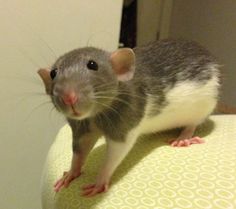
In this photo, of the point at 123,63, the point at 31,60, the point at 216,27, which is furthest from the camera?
the point at 216,27

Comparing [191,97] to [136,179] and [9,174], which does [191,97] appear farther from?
[9,174]

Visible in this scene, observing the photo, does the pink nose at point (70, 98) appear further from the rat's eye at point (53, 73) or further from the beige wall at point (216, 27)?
the beige wall at point (216, 27)

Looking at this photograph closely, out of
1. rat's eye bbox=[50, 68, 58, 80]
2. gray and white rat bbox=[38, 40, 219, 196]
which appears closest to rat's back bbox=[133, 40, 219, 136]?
gray and white rat bbox=[38, 40, 219, 196]

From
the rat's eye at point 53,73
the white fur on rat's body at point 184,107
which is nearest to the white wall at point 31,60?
the white fur on rat's body at point 184,107

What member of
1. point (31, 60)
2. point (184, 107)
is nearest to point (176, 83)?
point (184, 107)

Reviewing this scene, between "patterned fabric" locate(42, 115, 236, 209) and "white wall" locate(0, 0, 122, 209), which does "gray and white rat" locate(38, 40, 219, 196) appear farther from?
"white wall" locate(0, 0, 122, 209)

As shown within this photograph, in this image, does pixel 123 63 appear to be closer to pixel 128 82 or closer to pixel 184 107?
pixel 128 82
